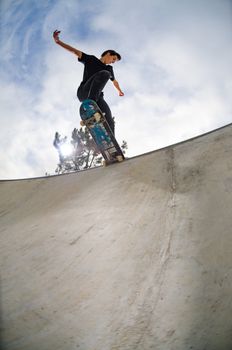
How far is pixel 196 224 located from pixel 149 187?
1.16m

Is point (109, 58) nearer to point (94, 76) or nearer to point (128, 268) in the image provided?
A: point (94, 76)

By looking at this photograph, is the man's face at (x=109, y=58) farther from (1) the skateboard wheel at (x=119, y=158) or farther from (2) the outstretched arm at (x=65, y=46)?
(1) the skateboard wheel at (x=119, y=158)

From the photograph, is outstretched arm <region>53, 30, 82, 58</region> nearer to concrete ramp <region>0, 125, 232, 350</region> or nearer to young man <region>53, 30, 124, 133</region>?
young man <region>53, 30, 124, 133</region>

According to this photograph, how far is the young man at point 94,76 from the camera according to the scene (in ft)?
16.5

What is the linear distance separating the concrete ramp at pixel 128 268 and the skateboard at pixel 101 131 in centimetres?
216

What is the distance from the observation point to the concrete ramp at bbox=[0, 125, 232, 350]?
133cm

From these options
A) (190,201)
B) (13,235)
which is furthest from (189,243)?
(13,235)

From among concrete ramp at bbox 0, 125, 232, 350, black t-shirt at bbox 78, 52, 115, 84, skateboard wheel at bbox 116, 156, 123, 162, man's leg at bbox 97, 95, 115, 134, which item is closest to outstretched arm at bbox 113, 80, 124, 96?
black t-shirt at bbox 78, 52, 115, 84

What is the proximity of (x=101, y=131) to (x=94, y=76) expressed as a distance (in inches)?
45.5

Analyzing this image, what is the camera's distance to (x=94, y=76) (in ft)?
16.4

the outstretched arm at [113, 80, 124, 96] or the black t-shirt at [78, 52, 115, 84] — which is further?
the outstretched arm at [113, 80, 124, 96]

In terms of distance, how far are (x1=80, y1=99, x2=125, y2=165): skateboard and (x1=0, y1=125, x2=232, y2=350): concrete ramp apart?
216 centimetres

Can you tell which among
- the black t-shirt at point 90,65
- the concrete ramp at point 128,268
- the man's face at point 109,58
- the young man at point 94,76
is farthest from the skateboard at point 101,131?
the concrete ramp at point 128,268

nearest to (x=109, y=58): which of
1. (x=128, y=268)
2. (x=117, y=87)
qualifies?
(x=117, y=87)
